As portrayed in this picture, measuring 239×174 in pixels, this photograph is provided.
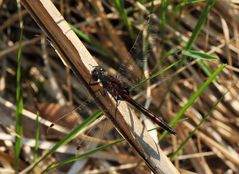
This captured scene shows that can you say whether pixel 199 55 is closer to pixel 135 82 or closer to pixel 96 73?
pixel 135 82

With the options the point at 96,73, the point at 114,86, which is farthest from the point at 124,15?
the point at 96,73

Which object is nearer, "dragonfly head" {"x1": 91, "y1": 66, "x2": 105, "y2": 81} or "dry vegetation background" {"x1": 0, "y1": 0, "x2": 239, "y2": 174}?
"dragonfly head" {"x1": 91, "y1": 66, "x2": 105, "y2": 81}

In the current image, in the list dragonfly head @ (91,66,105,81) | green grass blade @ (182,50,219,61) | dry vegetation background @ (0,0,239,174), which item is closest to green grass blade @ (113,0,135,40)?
dry vegetation background @ (0,0,239,174)

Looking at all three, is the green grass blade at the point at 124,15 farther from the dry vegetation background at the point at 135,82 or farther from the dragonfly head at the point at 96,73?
the dragonfly head at the point at 96,73

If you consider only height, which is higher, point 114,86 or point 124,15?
point 124,15

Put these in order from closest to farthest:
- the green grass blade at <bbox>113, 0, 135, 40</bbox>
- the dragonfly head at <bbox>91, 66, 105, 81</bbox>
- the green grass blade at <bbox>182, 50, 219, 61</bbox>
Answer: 1. the dragonfly head at <bbox>91, 66, 105, 81</bbox>
2. the green grass blade at <bbox>182, 50, 219, 61</bbox>
3. the green grass blade at <bbox>113, 0, 135, 40</bbox>

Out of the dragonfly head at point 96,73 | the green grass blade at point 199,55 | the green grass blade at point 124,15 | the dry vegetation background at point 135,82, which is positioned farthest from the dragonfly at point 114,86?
the green grass blade at point 124,15

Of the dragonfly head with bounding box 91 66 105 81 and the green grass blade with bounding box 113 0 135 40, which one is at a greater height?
the green grass blade with bounding box 113 0 135 40

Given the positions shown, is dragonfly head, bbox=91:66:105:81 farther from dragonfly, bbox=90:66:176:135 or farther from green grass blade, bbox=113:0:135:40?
green grass blade, bbox=113:0:135:40
